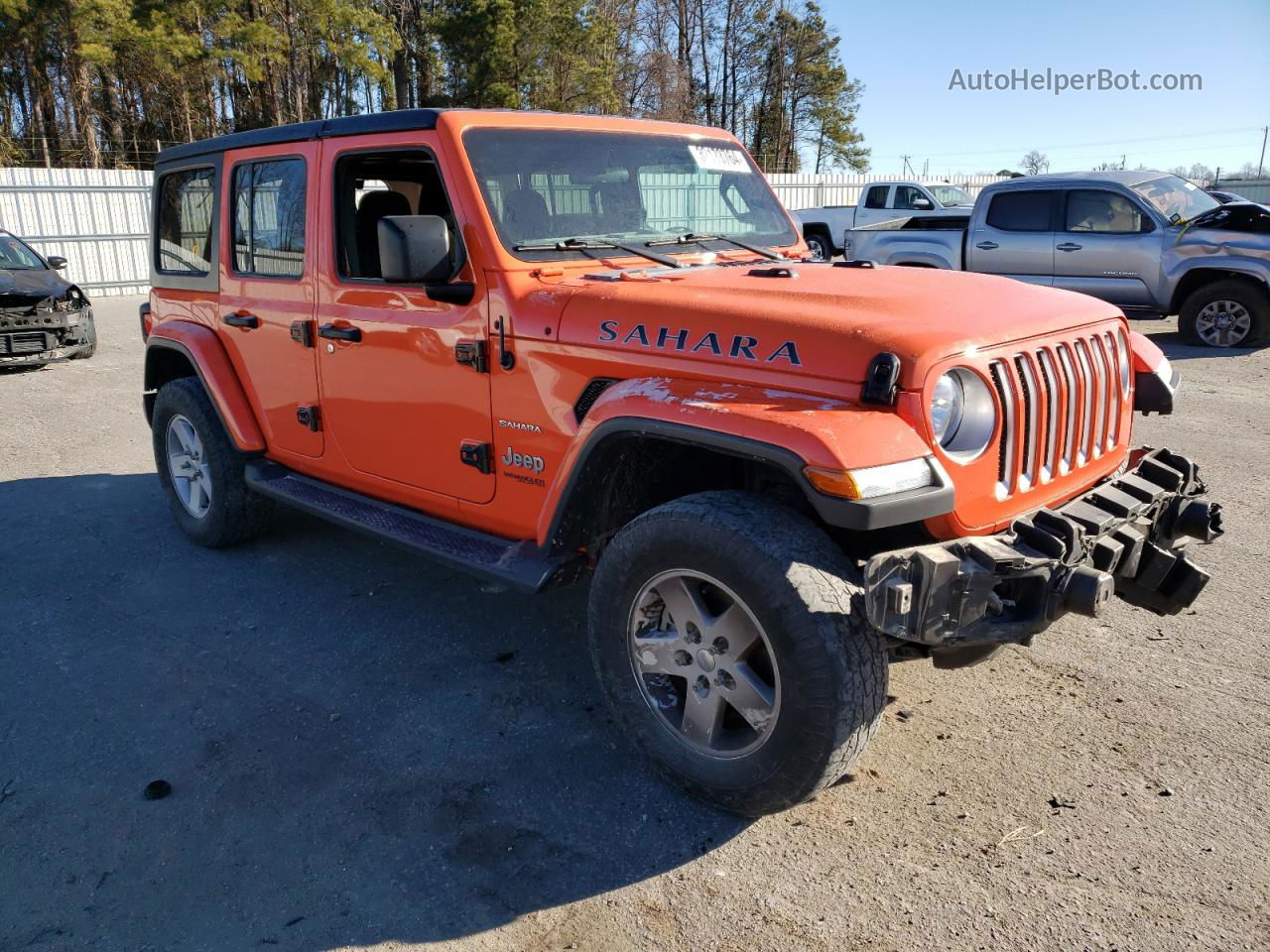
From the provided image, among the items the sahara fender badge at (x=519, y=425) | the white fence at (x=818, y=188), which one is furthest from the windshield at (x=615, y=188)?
the white fence at (x=818, y=188)

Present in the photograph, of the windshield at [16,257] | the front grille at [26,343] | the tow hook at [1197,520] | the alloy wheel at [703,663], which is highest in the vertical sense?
the windshield at [16,257]

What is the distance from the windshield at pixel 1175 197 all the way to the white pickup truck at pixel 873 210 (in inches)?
233

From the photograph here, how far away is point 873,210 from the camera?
18281 mm

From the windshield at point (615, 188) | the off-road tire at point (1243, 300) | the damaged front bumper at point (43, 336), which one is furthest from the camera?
the damaged front bumper at point (43, 336)

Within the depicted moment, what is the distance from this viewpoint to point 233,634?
425 cm

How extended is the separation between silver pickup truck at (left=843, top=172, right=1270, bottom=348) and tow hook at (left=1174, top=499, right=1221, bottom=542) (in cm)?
873

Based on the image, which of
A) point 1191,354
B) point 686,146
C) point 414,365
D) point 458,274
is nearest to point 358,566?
point 414,365

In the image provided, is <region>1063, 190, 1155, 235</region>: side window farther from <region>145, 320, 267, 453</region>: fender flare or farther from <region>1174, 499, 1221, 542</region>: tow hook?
<region>145, 320, 267, 453</region>: fender flare

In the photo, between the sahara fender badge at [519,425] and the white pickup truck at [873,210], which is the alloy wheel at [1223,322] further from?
the sahara fender badge at [519,425]

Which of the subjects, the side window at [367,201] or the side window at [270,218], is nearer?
the side window at [367,201]

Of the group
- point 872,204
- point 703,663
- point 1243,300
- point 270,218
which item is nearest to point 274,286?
point 270,218

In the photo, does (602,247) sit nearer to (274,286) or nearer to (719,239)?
(719,239)

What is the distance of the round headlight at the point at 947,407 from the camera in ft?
8.81

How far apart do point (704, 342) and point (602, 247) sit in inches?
38.8
